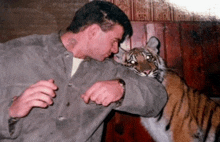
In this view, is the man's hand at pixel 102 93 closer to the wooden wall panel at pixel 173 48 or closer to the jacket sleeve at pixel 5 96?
the jacket sleeve at pixel 5 96

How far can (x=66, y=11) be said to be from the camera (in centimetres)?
115

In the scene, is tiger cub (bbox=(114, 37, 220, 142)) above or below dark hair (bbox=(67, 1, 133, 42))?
below

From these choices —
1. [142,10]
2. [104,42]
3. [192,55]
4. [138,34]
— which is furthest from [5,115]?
[192,55]

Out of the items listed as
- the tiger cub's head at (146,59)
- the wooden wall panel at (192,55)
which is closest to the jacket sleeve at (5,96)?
the tiger cub's head at (146,59)

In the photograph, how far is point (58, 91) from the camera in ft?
2.61

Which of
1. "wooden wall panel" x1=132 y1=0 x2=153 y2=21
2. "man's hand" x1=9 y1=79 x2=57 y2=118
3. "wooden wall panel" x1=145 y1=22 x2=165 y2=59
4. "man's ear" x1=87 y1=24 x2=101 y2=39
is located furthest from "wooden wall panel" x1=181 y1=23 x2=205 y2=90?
"man's hand" x1=9 y1=79 x2=57 y2=118

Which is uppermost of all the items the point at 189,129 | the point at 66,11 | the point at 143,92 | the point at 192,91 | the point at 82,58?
the point at 66,11

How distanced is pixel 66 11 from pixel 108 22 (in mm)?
405

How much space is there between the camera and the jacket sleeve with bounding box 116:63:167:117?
0.81 metres

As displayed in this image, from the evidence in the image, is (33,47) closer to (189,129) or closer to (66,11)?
(66,11)

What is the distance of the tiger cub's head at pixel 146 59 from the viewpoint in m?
1.23

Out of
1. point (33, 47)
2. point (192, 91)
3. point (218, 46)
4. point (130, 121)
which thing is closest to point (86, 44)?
point (33, 47)

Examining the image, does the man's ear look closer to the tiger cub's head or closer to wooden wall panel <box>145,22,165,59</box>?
the tiger cub's head

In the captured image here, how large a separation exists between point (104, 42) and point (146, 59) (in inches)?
19.5
